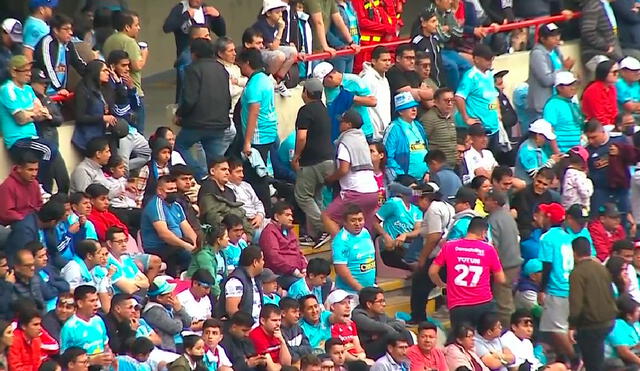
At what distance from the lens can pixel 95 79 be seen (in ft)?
55.1

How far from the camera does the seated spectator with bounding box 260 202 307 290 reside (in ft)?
53.4

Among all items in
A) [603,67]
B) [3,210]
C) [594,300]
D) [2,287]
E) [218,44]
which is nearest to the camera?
[2,287]

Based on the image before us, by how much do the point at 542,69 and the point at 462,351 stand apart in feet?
18.5

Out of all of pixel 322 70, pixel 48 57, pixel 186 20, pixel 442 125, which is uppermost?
pixel 48 57

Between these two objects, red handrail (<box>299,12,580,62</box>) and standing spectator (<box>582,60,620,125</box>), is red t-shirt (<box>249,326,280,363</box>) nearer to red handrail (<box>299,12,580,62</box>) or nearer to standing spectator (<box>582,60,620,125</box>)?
red handrail (<box>299,12,580,62</box>)

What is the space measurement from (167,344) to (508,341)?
10.2 ft

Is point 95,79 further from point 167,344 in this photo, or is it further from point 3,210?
point 167,344

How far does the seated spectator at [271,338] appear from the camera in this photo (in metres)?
15.1

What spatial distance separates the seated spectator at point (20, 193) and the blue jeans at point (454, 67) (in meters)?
5.89

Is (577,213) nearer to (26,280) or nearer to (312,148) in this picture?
(312,148)

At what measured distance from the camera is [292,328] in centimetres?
1541

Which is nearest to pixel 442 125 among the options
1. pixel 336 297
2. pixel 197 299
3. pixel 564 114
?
pixel 564 114

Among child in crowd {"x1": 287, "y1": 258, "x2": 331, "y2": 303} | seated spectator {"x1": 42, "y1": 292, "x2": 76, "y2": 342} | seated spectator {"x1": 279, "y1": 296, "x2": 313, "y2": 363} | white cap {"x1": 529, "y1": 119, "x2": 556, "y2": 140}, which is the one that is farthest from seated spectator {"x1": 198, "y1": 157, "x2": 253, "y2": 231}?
white cap {"x1": 529, "y1": 119, "x2": 556, "y2": 140}

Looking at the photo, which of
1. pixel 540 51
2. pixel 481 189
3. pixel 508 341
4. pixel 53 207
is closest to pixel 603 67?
pixel 540 51
